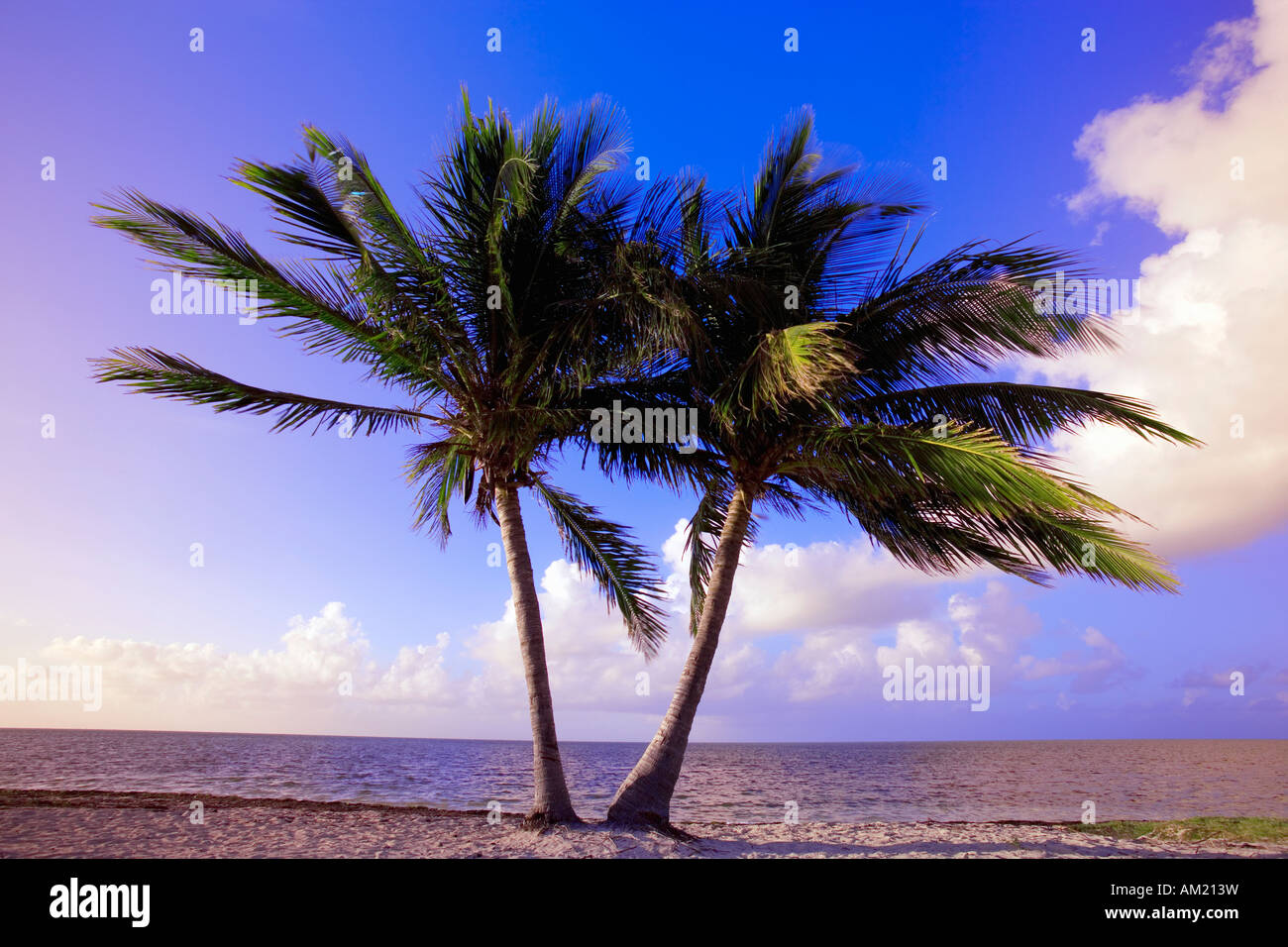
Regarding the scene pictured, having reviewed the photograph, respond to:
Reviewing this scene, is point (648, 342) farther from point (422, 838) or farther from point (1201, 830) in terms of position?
point (1201, 830)

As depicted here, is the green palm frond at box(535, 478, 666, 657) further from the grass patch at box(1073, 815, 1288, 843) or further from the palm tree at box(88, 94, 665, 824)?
the grass patch at box(1073, 815, 1288, 843)

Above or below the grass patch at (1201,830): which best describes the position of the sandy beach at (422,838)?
above

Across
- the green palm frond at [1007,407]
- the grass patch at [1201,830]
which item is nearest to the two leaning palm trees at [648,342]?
the green palm frond at [1007,407]

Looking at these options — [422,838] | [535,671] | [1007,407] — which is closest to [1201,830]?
[1007,407]

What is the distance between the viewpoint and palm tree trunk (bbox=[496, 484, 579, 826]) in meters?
8.72

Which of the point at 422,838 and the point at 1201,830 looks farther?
the point at 1201,830

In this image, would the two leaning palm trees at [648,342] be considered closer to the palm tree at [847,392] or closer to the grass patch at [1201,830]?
the palm tree at [847,392]

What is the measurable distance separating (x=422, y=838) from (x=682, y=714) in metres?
3.22

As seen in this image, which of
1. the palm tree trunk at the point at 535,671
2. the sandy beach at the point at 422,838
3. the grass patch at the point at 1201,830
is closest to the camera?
the sandy beach at the point at 422,838

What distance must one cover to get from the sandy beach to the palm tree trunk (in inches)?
15.4

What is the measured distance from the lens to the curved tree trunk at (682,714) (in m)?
8.94

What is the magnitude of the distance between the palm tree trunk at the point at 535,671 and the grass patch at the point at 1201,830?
26.6 feet

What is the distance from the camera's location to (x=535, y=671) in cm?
912
